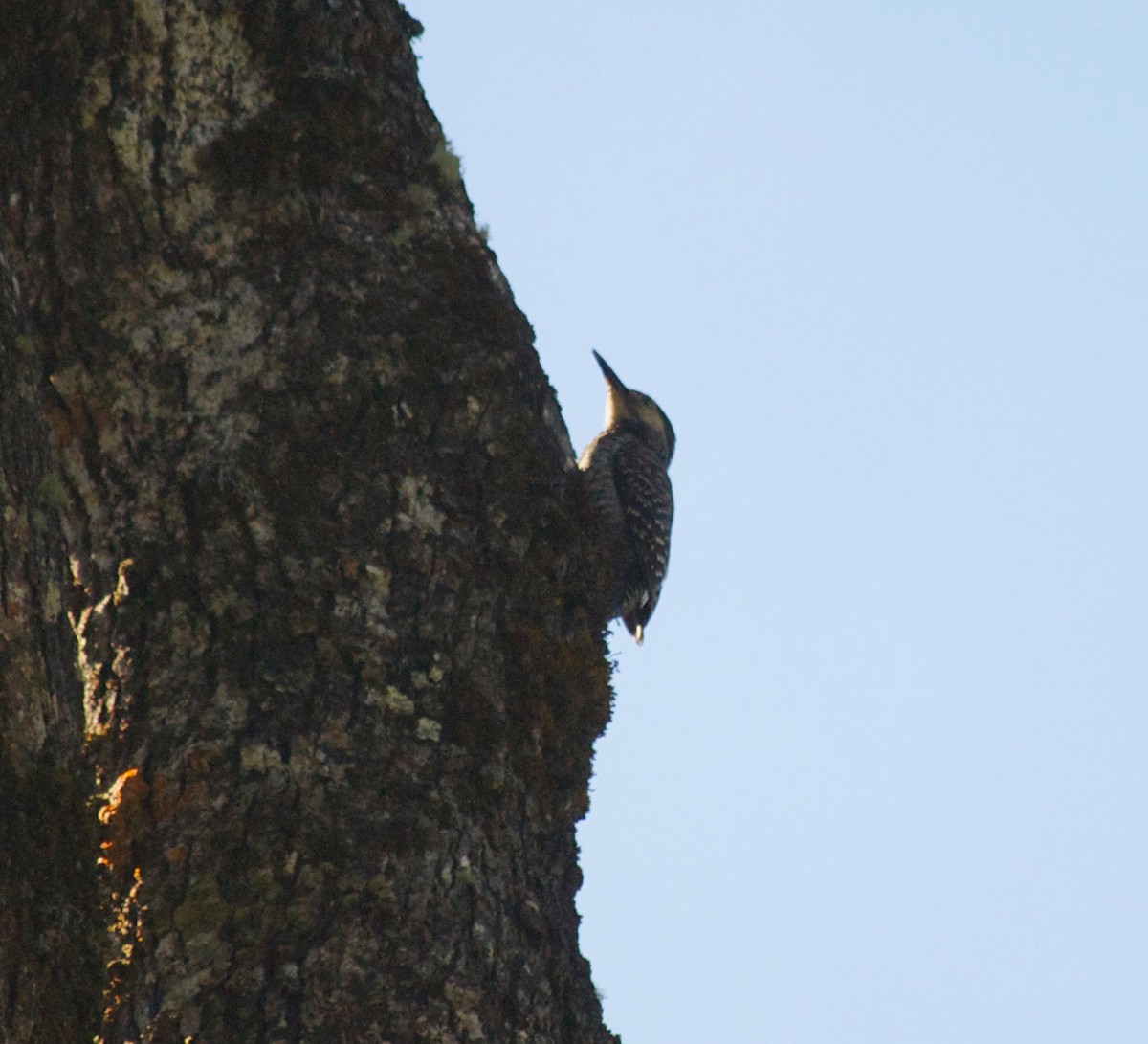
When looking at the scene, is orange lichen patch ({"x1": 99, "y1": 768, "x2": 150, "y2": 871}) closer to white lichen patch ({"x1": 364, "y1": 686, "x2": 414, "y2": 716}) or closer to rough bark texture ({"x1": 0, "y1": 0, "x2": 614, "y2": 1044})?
rough bark texture ({"x1": 0, "y1": 0, "x2": 614, "y2": 1044})

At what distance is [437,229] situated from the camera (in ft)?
13.1

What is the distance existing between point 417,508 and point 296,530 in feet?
0.87

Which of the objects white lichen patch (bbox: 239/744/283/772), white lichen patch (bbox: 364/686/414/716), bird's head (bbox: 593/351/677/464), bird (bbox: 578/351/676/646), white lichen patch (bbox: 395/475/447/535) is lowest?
white lichen patch (bbox: 239/744/283/772)

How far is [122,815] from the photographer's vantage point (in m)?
3.13

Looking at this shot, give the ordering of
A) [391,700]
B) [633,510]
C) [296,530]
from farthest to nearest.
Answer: [633,510], [296,530], [391,700]

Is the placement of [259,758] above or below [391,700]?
below

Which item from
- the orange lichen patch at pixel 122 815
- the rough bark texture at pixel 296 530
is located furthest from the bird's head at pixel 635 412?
the orange lichen patch at pixel 122 815

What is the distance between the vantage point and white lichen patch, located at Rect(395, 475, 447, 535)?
3469 mm

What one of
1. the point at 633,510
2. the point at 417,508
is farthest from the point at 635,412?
the point at 417,508

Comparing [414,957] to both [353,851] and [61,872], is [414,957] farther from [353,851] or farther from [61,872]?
[61,872]

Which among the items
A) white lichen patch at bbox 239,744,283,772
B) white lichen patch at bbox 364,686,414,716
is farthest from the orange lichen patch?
white lichen patch at bbox 364,686,414,716

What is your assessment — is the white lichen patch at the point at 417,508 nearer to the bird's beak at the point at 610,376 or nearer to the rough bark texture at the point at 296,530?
the rough bark texture at the point at 296,530

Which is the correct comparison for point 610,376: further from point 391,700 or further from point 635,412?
point 391,700

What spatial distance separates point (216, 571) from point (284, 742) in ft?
1.41
